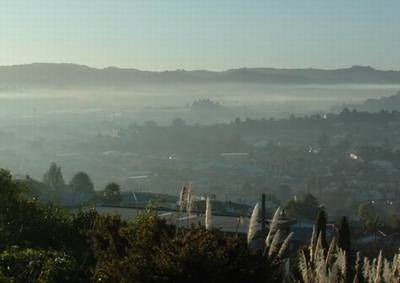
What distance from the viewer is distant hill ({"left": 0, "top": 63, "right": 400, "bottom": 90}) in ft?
310

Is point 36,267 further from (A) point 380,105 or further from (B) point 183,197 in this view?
(A) point 380,105

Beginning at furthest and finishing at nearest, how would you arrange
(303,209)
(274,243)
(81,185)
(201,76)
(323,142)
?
(201,76), (323,142), (81,185), (303,209), (274,243)

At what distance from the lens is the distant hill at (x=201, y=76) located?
94.6 meters

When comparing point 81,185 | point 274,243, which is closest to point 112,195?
point 81,185

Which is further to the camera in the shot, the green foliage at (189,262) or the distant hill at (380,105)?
the distant hill at (380,105)

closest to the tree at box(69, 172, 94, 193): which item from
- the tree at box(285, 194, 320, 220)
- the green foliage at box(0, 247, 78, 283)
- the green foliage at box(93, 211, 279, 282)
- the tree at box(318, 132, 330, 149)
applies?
the tree at box(285, 194, 320, 220)

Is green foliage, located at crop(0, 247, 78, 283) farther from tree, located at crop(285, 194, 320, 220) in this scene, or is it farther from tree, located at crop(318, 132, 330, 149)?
tree, located at crop(318, 132, 330, 149)

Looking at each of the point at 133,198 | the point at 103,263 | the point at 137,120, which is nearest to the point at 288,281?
the point at 103,263

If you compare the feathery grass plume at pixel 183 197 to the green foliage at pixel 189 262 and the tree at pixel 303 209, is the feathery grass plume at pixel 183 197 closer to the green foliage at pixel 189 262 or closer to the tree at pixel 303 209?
the green foliage at pixel 189 262

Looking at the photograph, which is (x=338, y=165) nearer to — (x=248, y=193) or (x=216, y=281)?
(x=248, y=193)

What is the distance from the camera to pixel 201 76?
115 metres

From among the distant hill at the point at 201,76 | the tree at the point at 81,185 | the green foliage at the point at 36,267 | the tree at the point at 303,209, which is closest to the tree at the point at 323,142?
the distant hill at the point at 201,76

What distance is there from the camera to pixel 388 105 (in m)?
Answer: 138

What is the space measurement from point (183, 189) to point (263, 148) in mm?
88703
